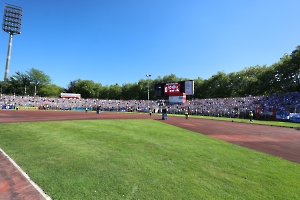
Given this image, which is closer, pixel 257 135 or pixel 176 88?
pixel 257 135

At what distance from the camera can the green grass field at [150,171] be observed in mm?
4344

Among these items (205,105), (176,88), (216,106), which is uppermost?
(176,88)

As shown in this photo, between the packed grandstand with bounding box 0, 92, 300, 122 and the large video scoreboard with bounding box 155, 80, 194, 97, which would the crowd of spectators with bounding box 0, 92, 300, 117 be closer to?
the packed grandstand with bounding box 0, 92, 300, 122

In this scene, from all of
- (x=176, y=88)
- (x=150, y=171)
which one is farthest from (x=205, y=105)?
(x=150, y=171)

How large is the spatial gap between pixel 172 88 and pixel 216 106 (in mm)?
15188

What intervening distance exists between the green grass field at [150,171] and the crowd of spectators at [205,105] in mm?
28090

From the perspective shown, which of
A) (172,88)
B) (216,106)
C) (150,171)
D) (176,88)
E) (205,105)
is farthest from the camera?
(172,88)

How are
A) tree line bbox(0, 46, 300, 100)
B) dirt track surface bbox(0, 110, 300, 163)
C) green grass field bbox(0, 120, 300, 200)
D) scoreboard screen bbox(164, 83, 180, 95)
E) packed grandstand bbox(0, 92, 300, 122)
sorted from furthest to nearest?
1. scoreboard screen bbox(164, 83, 180, 95)
2. tree line bbox(0, 46, 300, 100)
3. packed grandstand bbox(0, 92, 300, 122)
4. dirt track surface bbox(0, 110, 300, 163)
5. green grass field bbox(0, 120, 300, 200)

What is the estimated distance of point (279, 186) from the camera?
489cm

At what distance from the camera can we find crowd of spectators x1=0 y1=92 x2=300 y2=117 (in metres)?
32.6

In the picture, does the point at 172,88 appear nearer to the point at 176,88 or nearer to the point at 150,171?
the point at 176,88

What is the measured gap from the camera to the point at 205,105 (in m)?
43.8

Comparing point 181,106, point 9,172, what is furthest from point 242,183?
point 181,106

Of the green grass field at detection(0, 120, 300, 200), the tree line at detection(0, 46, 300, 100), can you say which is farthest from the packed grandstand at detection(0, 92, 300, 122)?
the green grass field at detection(0, 120, 300, 200)
